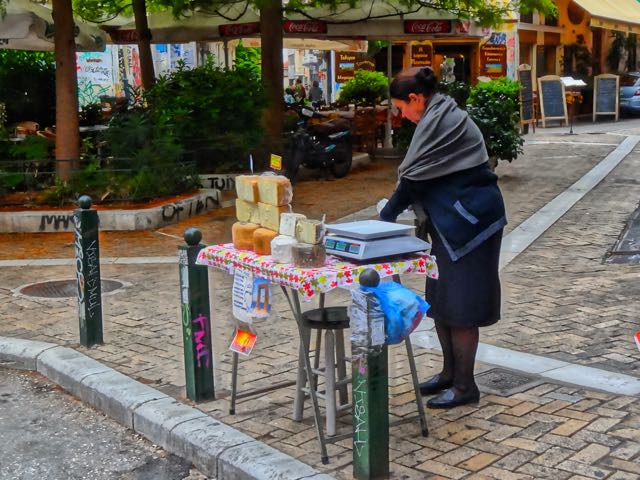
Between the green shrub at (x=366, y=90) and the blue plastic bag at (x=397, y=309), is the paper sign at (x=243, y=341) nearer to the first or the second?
the blue plastic bag at (x=397, y=309)

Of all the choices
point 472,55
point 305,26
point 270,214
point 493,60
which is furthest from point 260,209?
point 472,55

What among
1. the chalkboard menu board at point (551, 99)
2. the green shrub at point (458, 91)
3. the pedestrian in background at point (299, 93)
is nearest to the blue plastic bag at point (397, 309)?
the green shrub at point (458, 91)

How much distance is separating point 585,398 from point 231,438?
1.98 m

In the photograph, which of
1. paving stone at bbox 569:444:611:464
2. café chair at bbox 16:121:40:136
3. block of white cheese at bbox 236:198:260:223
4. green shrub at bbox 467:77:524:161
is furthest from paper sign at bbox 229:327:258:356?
café chair at bbox 16:121:40:136

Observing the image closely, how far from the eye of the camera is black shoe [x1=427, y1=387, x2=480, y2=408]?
5078mm

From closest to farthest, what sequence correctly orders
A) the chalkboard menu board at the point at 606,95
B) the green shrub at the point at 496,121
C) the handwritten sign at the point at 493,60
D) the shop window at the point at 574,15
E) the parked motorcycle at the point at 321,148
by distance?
the green shrub at the point at 496,121 < the parked motorcycle at the point at 321,148 < the chalkboard menu board at the point at 606,95 < the handwritten sign at the point at 493,60 < the shop window at the point at 574,15

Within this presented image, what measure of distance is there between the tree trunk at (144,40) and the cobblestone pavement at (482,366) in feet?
18.3

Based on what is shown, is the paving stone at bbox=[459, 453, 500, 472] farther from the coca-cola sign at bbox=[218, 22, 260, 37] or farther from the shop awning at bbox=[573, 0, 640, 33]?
the shop awning at bbox=[573, 0, 640, 33]

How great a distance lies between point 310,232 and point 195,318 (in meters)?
1.20

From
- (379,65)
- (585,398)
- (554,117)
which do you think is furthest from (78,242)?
(379,65)

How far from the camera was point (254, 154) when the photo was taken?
45.6 ft

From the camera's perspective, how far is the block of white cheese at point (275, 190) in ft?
15.5

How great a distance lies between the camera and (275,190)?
4.73m

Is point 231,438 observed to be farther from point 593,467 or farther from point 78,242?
point 78,242
